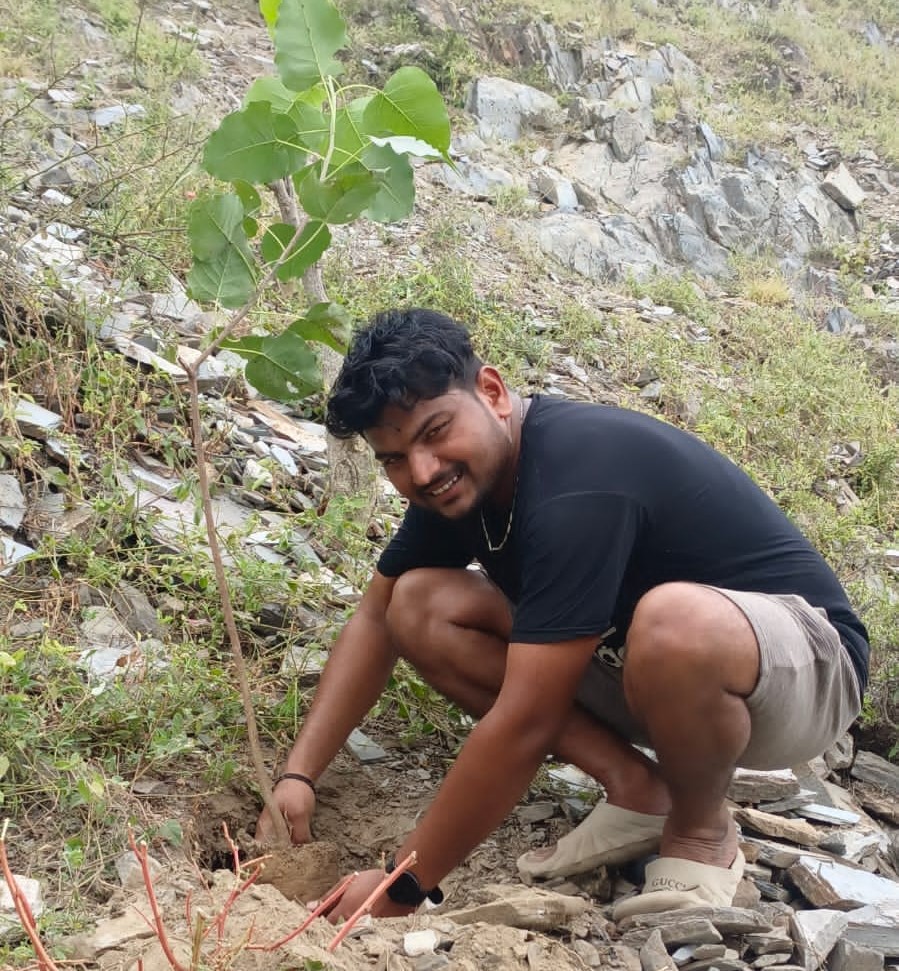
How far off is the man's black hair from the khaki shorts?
65 centimetres

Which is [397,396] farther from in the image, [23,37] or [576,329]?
[23,37]

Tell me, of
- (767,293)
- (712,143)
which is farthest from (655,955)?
(712,143)

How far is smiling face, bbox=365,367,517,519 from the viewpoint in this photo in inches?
74.3

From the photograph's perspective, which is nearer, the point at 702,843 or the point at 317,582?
the point at 702,843

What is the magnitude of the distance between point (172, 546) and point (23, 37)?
5.74m

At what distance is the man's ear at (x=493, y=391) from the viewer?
6.47 ft

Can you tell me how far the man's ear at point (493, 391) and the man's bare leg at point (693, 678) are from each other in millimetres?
458

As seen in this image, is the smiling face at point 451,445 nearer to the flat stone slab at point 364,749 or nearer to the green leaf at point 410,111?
the green leaf at point 410,111

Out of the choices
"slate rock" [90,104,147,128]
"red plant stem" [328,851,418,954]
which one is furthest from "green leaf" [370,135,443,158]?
"slate rock" [90,104,147,128]

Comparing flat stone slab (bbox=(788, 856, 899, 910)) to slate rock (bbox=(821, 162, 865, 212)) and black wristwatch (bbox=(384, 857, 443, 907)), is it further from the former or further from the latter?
slate rock (bbox=(821, 162, 865, 212))

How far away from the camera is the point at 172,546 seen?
9.36 ft

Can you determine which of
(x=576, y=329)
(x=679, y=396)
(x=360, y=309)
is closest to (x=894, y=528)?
(x=679, y=396)

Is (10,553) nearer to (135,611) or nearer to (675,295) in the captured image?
(135,611)

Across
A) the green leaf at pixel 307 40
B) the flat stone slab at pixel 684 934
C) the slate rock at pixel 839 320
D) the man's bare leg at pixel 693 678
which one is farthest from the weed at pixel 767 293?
the flat stone slab at pixel 684 934
